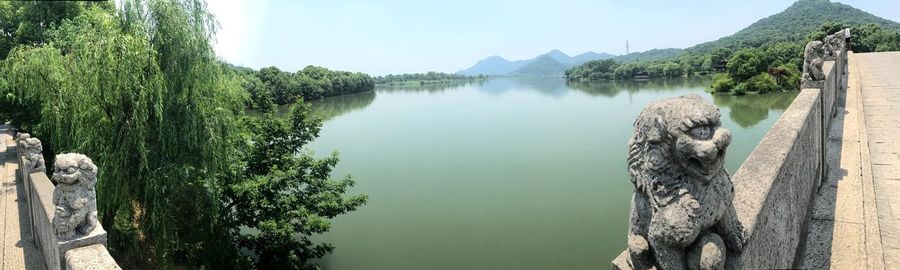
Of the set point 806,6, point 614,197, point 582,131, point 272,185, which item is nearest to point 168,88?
point 272,185

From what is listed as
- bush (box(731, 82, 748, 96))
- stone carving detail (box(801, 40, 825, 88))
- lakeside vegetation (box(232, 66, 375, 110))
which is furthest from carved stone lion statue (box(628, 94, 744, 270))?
bush (box(731, 82, 748, 96))

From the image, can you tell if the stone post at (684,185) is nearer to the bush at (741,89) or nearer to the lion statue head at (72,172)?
the lion statue head at (72,172)

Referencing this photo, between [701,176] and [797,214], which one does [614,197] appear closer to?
[797,214]

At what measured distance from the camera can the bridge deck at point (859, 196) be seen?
3600mm

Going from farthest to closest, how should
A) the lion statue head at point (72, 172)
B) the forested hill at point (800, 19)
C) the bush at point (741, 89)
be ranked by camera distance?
the forested hill at point (800, 19)
the bush at point (741, 89)
the lion statue head at point (72, 172)

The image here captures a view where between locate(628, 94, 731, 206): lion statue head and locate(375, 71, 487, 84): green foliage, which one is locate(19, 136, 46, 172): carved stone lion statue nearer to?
locate(628, 94, 731, 206): lion statue head

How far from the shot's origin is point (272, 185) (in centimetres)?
959

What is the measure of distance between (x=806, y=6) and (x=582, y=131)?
18858 centimetres

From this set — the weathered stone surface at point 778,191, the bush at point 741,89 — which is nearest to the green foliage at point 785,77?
the bush at point 741,89

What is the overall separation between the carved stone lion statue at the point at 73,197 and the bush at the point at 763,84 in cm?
4032

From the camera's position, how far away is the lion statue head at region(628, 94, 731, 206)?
1.91 metres

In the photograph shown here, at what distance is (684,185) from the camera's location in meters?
2.04

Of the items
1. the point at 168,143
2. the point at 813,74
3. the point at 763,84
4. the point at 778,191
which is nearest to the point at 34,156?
the point at 168,143

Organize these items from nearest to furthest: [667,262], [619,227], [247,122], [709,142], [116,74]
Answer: [709,142], [667,262], [116,74], [247,122], [619,227]
